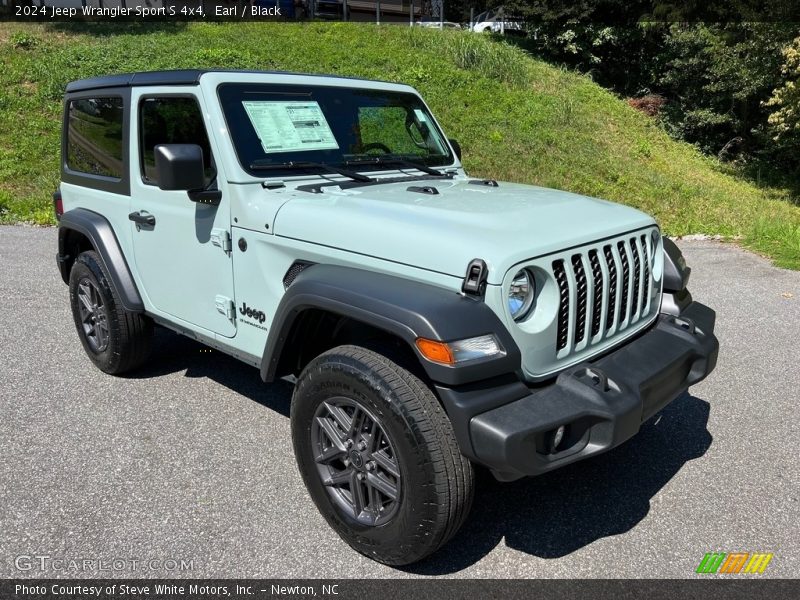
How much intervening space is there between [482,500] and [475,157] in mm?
10677

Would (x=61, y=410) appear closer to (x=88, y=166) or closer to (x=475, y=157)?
(x=88, y=166)

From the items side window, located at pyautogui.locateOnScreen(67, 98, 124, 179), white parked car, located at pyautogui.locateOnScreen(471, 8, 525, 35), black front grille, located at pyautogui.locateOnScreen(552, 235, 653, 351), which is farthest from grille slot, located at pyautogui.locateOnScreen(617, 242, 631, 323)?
white parked car, located at pyautogui.locateOnScreen(471, 8, 525, 35)

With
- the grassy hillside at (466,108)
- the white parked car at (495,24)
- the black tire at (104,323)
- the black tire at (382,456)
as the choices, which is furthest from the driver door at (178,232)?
the white parked car at (495,24)

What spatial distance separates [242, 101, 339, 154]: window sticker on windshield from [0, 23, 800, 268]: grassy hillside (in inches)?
299

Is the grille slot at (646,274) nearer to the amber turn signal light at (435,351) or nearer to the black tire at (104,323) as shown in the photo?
the amber turn signal light at (435,351)

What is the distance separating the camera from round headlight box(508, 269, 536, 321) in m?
2.46

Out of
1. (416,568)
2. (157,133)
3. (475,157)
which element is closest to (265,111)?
(157,133)

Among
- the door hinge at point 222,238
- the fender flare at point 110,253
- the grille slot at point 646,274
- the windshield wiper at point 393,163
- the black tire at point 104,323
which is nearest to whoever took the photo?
the grille slot at point 646,274

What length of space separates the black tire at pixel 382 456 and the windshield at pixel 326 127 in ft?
4.02

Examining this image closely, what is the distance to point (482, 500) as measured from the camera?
3158 millimetres

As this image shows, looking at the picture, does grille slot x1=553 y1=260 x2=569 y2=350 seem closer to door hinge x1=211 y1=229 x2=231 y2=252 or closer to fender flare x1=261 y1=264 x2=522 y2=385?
fender flare x1=261 y1=264 x2=522 y2=385

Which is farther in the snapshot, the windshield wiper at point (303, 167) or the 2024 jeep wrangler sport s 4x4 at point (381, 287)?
the windshield wiper at point (303, 167)

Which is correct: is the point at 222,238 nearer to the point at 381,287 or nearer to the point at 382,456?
the point at 381,287

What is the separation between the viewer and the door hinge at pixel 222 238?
10.5 ft
